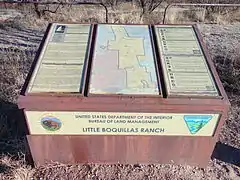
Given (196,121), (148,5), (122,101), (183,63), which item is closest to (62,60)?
(122,101)

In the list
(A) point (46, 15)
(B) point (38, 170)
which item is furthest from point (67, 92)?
(A) point (46, 15)

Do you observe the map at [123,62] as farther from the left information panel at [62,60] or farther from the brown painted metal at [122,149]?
the brown painted metal at [122,149]

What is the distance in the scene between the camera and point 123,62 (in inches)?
156

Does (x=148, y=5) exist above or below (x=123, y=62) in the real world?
below

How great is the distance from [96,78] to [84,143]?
0.72 meters

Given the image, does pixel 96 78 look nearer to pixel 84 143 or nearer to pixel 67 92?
pixel 67 92

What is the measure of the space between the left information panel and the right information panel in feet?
2.90

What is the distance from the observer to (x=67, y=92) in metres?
3.46

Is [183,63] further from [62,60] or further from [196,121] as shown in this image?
[62,60]

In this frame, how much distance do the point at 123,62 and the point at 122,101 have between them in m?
0.69

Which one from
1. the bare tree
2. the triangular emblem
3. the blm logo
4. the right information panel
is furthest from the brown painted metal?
the bare tree

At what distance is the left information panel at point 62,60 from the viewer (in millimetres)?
3559

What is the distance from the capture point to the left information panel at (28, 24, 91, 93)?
11.7 feet

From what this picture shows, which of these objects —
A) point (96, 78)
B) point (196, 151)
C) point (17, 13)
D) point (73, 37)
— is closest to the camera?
point (96, 78)
